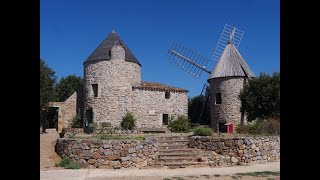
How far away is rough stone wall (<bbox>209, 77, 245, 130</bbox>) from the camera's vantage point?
2612cm

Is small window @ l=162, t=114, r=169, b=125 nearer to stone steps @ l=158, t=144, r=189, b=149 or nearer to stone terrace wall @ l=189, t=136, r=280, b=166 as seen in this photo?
stone steps @ l=158, t=144, r=189, b=149

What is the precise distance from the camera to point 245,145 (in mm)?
14680

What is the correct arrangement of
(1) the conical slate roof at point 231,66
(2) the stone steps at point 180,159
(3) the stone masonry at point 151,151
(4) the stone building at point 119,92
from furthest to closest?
1. (1) the conical slate roof at point 231,66
2. (4) the stone building at point 119,92
3. (2) the stone steps at point 180,159
4. (3) the stone masonry at point 151,151

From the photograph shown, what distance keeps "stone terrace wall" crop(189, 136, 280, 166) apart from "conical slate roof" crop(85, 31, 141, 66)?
12.4 meters

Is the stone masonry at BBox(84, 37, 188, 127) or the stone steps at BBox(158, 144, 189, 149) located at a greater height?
the stone masonry at BBox(84, 37, 188, 127)

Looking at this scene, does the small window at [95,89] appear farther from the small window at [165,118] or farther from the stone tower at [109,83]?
the small window at [165,118]

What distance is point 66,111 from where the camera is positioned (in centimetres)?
2819

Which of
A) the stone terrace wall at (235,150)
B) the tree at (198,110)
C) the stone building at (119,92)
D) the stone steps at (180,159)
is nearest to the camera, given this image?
the stone steps at (180,159)

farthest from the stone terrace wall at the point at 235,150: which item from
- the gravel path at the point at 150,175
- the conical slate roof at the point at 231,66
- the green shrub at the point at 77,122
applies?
the green shrub at the point at 77,122

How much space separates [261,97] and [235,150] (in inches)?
438

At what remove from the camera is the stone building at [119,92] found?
83.7ft

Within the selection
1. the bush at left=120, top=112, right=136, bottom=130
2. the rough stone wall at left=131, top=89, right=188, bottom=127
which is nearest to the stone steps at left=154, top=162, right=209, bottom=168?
the bush at left=120, top=112, right=136, bottom=130

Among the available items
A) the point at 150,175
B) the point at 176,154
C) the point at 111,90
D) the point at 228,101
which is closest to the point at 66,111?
the point at 111,90
